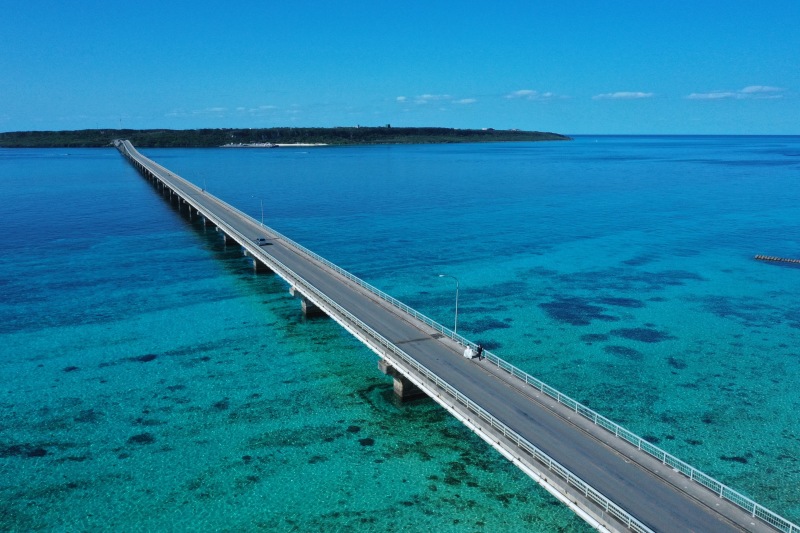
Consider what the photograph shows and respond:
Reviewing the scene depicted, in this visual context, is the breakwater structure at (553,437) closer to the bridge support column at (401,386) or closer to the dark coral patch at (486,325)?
the bridge support column at (401,386)

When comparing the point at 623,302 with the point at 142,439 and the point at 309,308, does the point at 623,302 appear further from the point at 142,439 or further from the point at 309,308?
the point at 142,439

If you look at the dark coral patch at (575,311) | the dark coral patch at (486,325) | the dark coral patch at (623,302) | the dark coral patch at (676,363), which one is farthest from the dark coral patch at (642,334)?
the dark coral patch at (486,325)

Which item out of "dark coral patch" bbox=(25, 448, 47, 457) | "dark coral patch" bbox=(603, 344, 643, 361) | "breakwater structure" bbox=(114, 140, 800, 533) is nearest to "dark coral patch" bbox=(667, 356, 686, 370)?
"dark coral patch" bbox=(603, 344, 643, 361)

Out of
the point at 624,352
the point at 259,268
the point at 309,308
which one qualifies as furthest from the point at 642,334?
the point at 259,268

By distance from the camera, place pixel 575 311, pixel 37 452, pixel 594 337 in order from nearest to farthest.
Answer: pixel 37 452 → pixel 594 337 → pixel 575 311

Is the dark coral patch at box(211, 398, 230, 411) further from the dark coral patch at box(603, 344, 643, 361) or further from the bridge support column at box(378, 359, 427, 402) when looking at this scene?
the dark coral patch at box(603, 344, 643, 361)
